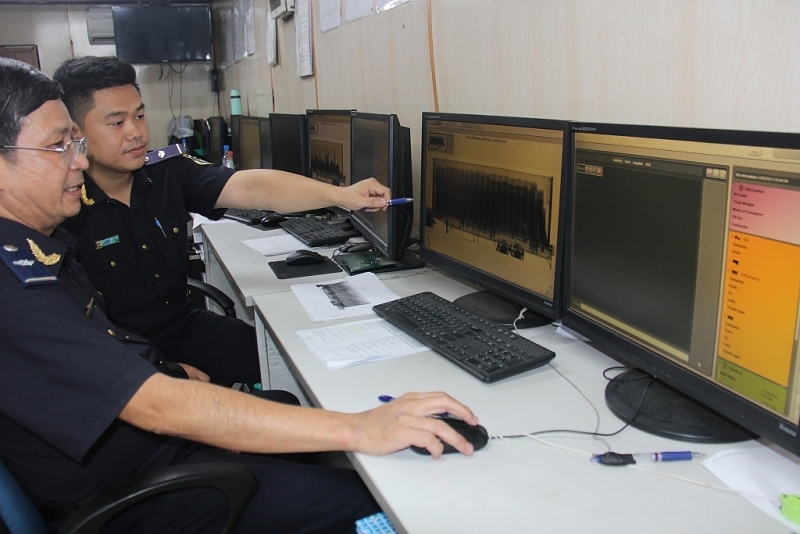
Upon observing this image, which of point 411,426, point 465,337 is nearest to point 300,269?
point 465,337

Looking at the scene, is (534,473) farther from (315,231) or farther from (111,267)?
(315,231)

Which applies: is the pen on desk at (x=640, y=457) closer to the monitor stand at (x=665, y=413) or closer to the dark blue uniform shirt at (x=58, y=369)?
the monitor stand at (x=665, y=413)

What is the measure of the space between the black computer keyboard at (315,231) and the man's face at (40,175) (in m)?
1.17

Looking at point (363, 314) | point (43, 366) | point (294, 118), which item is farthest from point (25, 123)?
point (294, 118)

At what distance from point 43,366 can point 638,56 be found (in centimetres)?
122

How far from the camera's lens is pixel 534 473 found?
2.82 feet

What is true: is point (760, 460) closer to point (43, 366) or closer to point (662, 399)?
point (662, 399)

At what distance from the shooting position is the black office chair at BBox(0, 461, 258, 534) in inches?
37.3

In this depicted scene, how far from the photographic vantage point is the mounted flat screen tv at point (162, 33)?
5.27m

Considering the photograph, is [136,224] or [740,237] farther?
[136,224]

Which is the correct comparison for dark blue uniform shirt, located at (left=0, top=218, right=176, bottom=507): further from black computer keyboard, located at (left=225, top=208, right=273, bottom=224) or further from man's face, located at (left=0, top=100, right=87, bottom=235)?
black computer keyboard, located at (left=225, top=208, right=273, bottom=224)

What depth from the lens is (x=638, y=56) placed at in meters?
1.24

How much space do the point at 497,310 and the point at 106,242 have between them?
1.17 m

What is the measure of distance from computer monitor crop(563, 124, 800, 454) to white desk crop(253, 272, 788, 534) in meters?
0.09
